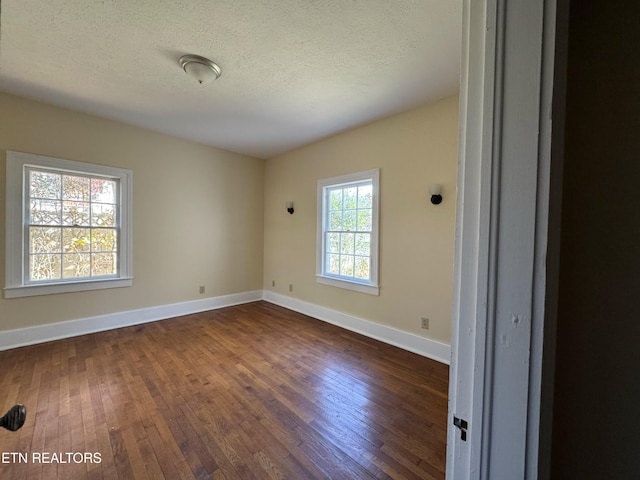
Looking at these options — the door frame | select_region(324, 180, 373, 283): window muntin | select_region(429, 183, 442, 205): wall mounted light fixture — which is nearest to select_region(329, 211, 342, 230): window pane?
select_region(324, 180, 373, 283): window muntin

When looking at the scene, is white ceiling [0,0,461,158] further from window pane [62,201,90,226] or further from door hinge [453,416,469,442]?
door hinge [453,416,469,442]

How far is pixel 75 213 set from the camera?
319 cm

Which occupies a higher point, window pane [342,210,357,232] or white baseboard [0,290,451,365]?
window pane [342,210,357,232]

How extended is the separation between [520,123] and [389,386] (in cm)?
226

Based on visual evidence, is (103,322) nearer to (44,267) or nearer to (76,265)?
(76,265)

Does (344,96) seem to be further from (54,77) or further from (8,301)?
(8,301)

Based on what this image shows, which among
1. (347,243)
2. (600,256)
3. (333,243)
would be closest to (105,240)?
(333,243)

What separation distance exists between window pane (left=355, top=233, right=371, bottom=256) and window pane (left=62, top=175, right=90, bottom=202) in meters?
3.41

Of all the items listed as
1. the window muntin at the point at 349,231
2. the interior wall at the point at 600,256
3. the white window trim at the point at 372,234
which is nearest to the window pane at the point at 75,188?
the white window trim at the point at 372,234

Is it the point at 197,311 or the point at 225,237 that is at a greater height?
the point at 225,237

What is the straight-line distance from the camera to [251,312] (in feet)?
13.8

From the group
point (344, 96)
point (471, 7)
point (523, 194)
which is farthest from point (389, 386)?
point (344, 96)

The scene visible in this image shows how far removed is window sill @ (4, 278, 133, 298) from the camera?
2.83m

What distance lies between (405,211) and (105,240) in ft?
12.2
